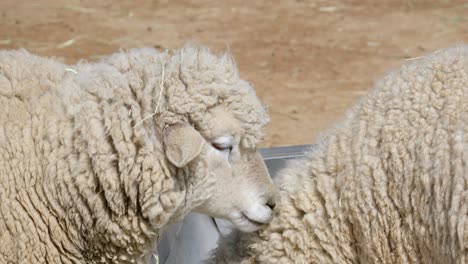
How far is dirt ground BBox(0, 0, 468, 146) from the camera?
9102mm

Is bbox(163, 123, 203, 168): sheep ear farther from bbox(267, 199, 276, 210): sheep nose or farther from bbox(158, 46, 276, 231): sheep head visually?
bbox(267, 199, 276, 210): sheep nose

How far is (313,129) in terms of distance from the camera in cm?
805

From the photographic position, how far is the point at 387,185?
11.2 ft

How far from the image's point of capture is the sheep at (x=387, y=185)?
324 cm

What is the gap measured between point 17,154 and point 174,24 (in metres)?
7.83

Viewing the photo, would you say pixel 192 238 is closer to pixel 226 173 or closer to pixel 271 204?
pixel 271 204

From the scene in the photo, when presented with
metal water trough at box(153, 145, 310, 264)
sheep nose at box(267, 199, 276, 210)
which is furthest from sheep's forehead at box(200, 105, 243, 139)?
metal water trough at box(153, 145, 310, 264)

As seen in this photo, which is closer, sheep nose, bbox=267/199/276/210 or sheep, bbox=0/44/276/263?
sheep, bbox=0/44/276/263

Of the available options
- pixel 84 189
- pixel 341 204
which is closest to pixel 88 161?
pixel 84 189

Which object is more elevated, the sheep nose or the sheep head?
the sheep head

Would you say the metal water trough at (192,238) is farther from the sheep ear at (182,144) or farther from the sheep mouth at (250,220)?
the sheep ear at (182,144)

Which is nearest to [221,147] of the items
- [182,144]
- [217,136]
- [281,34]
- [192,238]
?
[217,136]

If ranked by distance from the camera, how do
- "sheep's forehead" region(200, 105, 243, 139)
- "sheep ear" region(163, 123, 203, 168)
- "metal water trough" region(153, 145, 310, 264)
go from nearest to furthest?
"sheep ear" region(163, 123, 203, 168) → "sheep's forehead" region(200, 105, 243, 139) → "metal water trough" region(153, 145, 310, 264)

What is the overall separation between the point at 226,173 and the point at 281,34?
7371 millimetres
